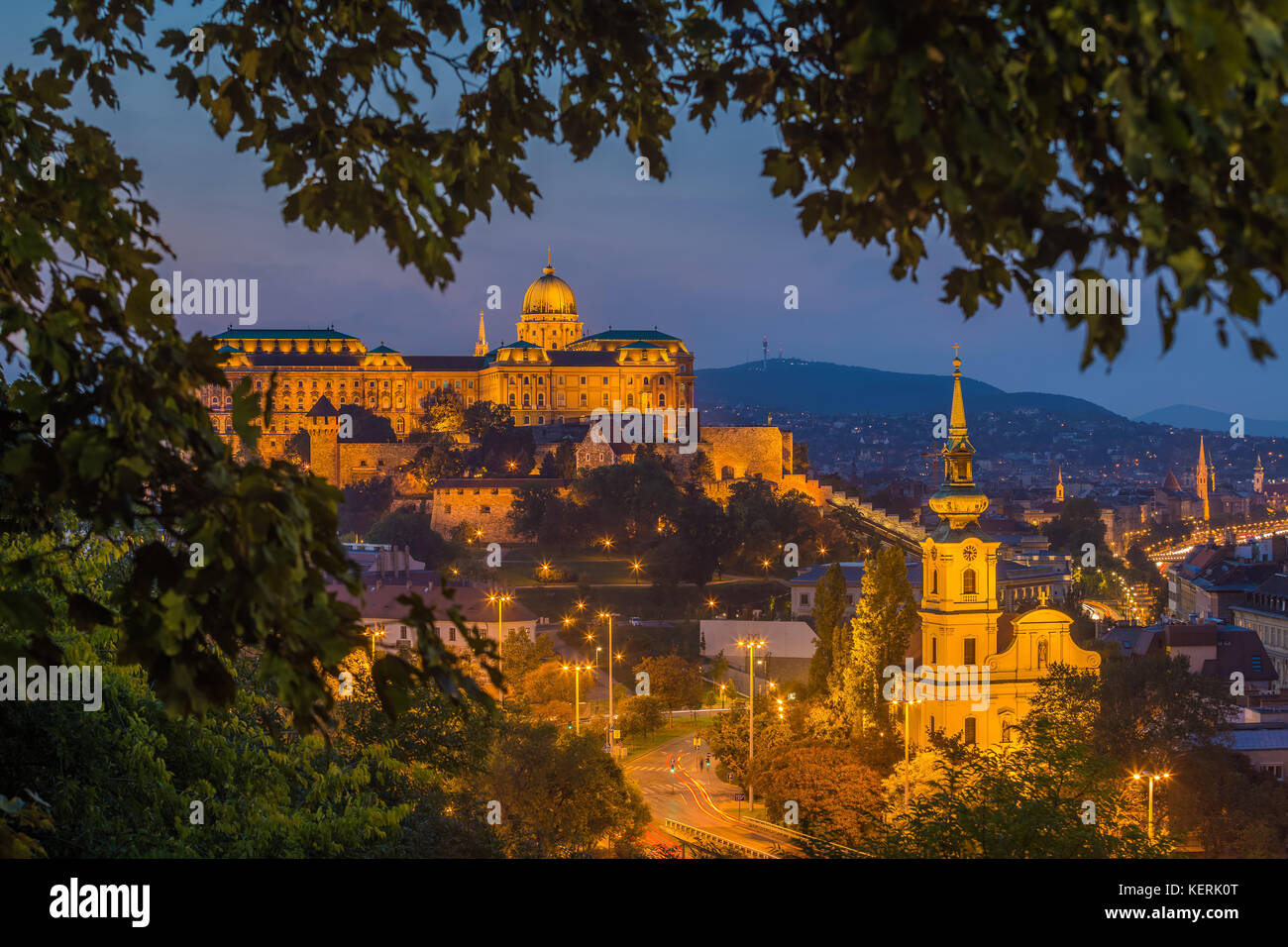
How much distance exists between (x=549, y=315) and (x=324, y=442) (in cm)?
3021

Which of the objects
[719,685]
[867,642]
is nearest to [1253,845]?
[867,642]

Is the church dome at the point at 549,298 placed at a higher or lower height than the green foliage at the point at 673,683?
higher

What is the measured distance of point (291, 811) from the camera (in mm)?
10391

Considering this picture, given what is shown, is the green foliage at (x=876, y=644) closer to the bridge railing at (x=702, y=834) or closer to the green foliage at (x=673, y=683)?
the bridge railing at (x=702, y=834)

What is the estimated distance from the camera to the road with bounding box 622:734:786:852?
25562 millimetres

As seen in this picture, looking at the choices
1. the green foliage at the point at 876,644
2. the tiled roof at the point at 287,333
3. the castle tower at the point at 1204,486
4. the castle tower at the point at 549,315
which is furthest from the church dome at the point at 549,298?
the green foliage at the point at 876,644

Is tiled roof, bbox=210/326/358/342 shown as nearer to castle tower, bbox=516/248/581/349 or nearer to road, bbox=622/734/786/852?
castle tower, bbox=516/248/581/349

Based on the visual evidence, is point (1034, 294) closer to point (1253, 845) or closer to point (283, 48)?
point (283, 48)

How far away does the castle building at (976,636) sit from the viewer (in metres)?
31.9

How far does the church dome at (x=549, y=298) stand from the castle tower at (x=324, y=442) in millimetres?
26983

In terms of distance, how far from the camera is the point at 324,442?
8150cm

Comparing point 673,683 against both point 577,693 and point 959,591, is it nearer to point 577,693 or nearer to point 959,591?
point 959,591

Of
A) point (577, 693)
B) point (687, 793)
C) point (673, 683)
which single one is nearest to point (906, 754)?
point (687, 793)
